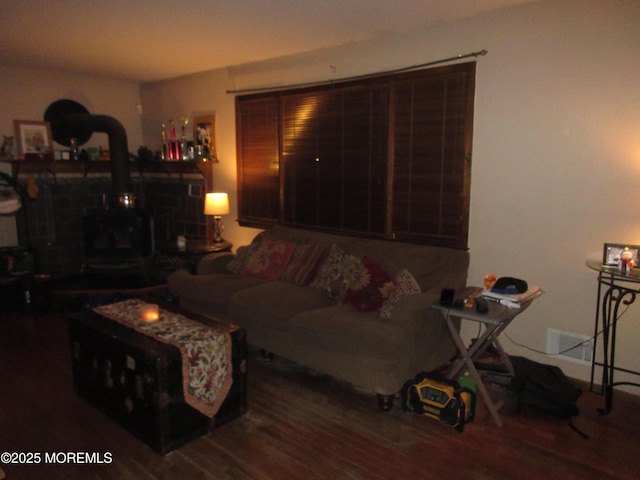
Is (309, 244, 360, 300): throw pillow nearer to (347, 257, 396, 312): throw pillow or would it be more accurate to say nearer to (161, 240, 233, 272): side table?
(347, 257, 396, 312): throw pillow

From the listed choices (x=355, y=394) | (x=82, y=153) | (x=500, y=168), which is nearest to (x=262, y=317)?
(x=355, y=394)

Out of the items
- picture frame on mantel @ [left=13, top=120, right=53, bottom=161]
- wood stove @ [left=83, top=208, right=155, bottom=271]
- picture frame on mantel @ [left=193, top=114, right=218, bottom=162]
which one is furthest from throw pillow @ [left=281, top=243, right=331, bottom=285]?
picture frame on mantel @ [left=13, top=120, right=53, bottom=161]

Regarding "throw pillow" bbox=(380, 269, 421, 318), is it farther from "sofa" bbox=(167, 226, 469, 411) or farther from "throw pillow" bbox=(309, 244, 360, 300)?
"throw pillow" bbox=(309, 244, 360, 300)

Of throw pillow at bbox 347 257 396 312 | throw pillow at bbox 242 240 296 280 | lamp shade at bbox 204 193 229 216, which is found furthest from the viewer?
lamp shade at bbox 204 193 229 216

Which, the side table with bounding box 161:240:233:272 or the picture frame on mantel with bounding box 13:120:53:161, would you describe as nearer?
the side table with bounding box 161:240:233:272

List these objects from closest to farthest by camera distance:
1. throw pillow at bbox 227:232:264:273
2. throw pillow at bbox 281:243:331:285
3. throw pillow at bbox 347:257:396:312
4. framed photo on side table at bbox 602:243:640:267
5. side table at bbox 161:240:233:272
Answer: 1. framed photo on side table at bbox 602:243:640:267
2. throw pillow at bbox 347:257:396:312
3. throw pillow at bbox 281:243:331:285
4. throw pillow at bbox 227:232:264:273
5. side table at bbox 161:240:233:272

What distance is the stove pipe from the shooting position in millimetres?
5254

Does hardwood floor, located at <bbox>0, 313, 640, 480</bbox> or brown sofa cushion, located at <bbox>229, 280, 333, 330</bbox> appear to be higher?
brown sofa cushion, located at <bbox>229, 280, 333, 330</bbox>

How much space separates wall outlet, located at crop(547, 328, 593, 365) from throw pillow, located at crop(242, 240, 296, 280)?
2078mm

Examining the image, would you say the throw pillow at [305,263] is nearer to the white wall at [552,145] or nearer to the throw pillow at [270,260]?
the throw pillow at [270,260]

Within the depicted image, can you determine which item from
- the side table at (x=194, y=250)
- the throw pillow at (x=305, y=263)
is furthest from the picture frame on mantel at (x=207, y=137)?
the throw pillow at (x=305, y=263)

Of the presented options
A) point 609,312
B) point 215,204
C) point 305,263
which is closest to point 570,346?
point 609,312

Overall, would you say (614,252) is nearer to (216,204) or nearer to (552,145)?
(552,145)
